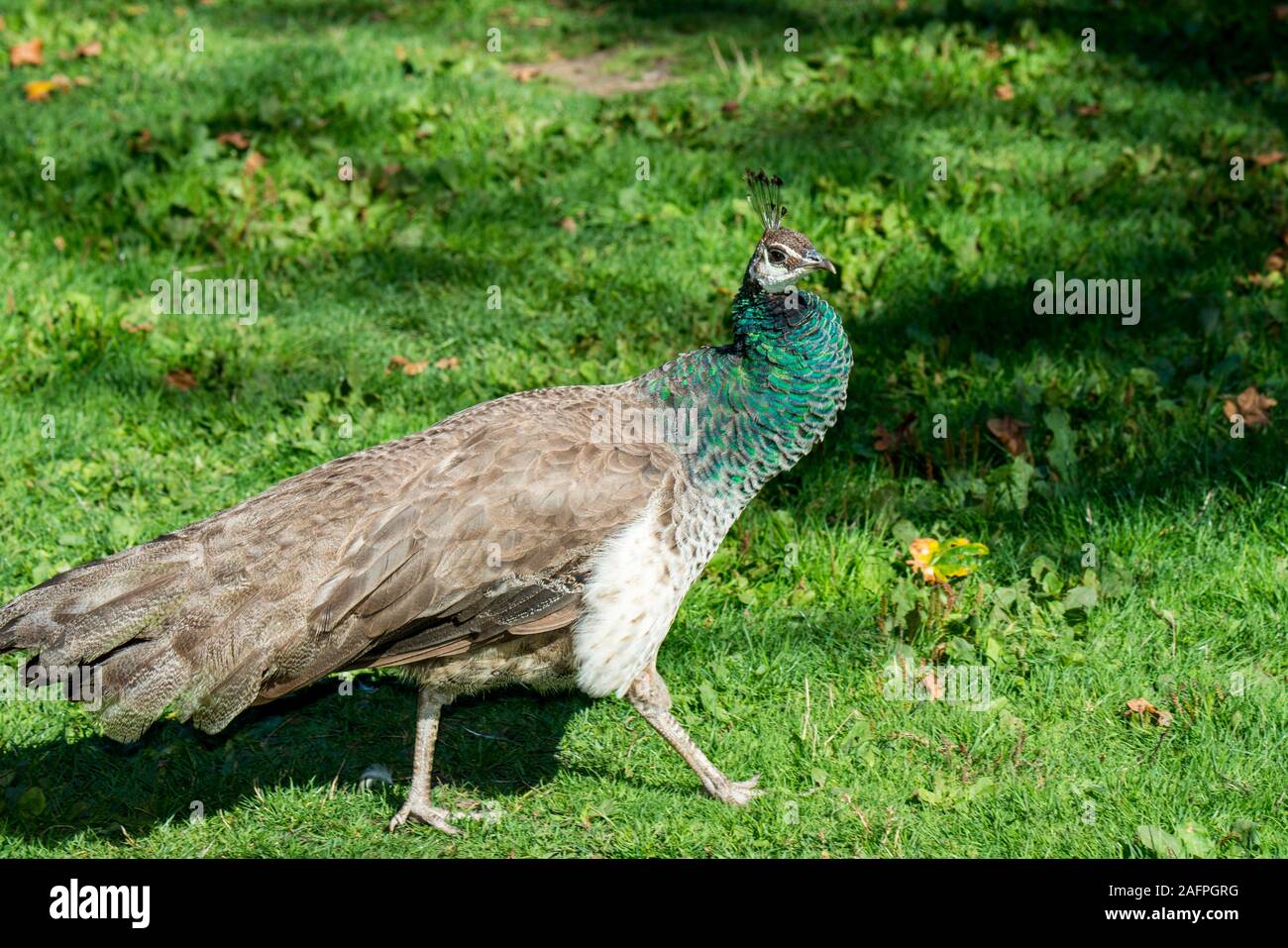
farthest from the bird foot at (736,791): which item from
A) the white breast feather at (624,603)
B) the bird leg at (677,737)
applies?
the white breast feather at (624,603)

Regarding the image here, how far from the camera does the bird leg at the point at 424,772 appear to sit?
4699 millimetres

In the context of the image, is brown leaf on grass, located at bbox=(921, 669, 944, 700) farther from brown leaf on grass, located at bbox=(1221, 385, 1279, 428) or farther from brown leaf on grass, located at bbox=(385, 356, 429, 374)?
brown leaf on grass, located at bbox=(385, 356, 429, 374)

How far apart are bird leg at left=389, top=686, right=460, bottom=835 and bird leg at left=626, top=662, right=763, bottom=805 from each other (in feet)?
2.15

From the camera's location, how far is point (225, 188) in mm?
8109

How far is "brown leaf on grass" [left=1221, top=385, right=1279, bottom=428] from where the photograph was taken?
6020 millimetres

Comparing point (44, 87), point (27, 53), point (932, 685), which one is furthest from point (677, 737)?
point (27, 53)

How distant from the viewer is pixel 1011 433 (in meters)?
6.04

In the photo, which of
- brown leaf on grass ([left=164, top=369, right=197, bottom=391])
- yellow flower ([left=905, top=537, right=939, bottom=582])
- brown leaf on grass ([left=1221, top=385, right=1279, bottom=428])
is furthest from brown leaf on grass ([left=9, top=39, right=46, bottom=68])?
brown leaf on grass ([left=1221, top=385, right=1279, bottom=428])

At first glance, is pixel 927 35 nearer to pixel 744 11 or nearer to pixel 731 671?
pixel 744 11

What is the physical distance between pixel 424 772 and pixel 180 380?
2.92 metres

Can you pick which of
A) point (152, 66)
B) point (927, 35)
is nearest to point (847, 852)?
point (927, 35)

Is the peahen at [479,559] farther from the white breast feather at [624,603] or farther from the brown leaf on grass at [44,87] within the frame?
the brown leaf on grass at [44,87]

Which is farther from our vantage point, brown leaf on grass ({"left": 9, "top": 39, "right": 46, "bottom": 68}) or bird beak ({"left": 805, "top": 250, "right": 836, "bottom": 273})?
brown leaf on grass ({"left": 9, "top": 39, "right": 46, "bottom": 68})

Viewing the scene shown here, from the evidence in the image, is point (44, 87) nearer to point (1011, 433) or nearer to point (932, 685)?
point (1011, 433)
